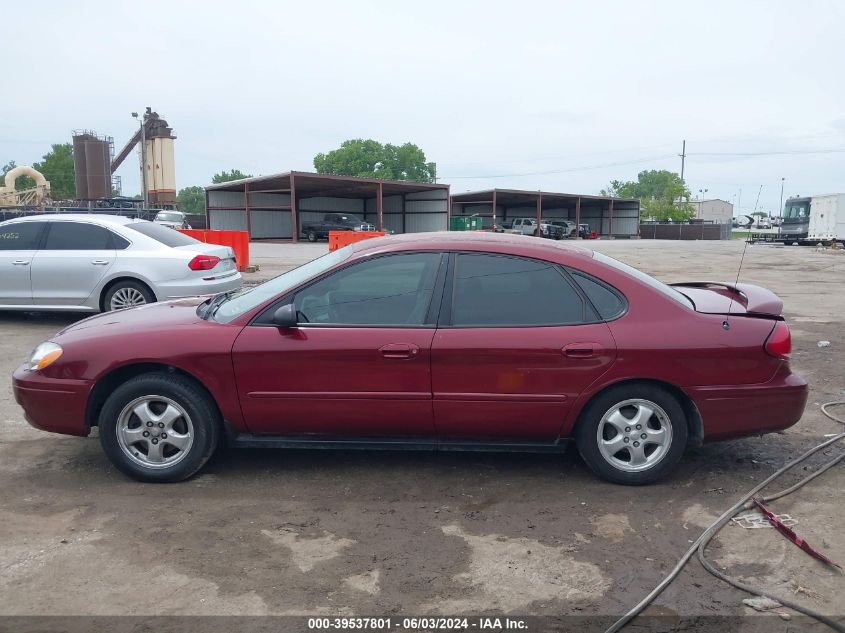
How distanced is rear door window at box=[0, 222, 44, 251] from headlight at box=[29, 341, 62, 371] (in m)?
5.64

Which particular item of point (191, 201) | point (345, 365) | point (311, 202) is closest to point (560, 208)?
point (311, 202)

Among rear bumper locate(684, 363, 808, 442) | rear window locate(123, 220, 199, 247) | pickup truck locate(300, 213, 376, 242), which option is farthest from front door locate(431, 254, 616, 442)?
pickup truck locate(300, 213, 376, 242)

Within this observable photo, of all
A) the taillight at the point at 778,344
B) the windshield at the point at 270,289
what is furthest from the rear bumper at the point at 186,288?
the taillight at the point at 778,344

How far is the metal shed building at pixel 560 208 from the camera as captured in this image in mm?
57509

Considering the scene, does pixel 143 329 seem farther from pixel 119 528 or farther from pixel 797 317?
pixel 797 317

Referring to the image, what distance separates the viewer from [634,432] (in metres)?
4.16

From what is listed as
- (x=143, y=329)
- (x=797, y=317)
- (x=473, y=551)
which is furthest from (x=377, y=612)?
(x=797, y=317)

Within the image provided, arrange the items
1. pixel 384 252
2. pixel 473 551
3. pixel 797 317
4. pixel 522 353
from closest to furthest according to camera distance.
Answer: pixel 473 551, pixel 522 353, pixel 384 252, pixel 797 317

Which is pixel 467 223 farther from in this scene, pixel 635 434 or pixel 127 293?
pixel 635 434

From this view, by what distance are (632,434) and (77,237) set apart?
7802mm

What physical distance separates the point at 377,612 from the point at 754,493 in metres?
2.47

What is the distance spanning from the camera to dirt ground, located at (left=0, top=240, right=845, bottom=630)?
308 cm

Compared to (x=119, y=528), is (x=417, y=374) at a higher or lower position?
higher

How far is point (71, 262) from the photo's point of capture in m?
8.98
